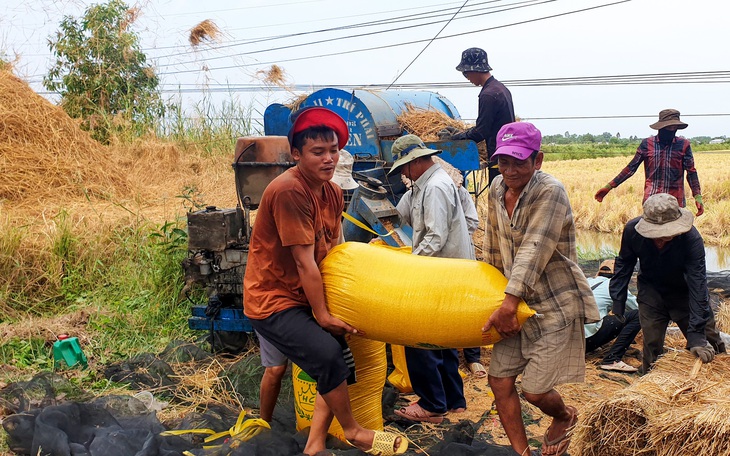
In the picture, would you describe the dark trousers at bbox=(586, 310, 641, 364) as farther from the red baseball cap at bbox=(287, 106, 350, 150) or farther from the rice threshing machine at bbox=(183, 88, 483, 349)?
the red baseball cap at bbox=(287, 106, 350, 150)

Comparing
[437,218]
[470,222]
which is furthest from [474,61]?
[437,218]

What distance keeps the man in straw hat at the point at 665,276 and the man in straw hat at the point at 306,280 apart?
2.33 metres

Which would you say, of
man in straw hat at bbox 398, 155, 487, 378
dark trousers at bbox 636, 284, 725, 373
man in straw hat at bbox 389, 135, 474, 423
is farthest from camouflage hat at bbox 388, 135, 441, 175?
dark trousers at bbox 636, 284, 725, 373

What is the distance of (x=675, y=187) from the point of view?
24.2ft

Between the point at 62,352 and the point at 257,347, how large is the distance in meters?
1.58

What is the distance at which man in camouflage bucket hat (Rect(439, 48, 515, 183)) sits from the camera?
20.3 ft

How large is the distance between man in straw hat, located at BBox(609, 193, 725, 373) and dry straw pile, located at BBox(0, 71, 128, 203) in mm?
6673

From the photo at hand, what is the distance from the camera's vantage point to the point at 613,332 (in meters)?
6.13

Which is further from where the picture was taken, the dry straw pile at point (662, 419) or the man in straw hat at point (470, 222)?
the man in straw hat at point (470, 222)

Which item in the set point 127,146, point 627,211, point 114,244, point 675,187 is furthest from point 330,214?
point 627,211

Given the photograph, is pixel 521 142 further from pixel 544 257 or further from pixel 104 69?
pixel 104 69


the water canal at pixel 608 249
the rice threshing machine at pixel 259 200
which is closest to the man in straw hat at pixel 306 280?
the rice threshing machine at pixel 259 200

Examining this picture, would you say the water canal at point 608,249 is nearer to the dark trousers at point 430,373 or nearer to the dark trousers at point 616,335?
the dark trousers at point 616,335

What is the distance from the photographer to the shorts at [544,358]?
135 inches
